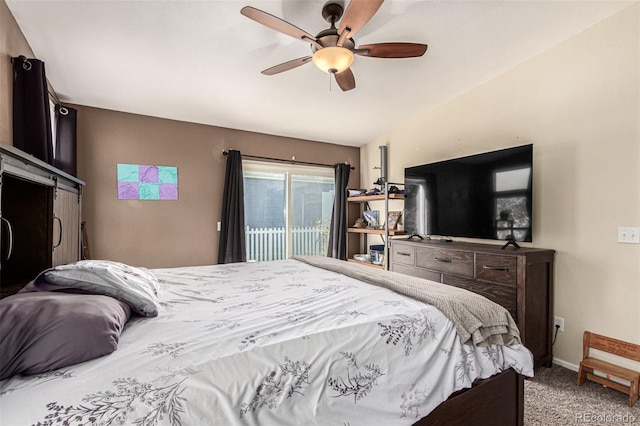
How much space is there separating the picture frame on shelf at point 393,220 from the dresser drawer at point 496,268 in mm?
1450

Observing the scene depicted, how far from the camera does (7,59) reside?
6.32ft

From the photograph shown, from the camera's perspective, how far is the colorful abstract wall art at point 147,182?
3.37 metres

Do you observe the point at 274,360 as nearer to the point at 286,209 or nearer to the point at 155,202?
the point at 155,202

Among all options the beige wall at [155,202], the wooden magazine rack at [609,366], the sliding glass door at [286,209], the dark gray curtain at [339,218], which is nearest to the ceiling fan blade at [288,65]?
the beige wall at [155,202]

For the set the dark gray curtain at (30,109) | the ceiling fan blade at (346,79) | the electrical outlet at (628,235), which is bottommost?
the electrical outlet at (628,235)

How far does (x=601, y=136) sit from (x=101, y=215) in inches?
185

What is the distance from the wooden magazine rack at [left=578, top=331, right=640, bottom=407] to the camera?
190cm

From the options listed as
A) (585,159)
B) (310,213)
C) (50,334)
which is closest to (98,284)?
(50,334)

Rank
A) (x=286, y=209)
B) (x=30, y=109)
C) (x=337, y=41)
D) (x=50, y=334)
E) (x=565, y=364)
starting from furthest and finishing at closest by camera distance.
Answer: (x=286, y=209)
(x=565, y=364)
(x=30, y=109)
(x=337, y=41)
(x=50, y=334)

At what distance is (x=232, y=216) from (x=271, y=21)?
2563 mm

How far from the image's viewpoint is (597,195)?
2232 millimetres

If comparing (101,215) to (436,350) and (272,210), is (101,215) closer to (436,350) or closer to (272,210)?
(272,210)

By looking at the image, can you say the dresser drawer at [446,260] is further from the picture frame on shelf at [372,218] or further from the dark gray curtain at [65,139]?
the dark gray curtain at [65,139]

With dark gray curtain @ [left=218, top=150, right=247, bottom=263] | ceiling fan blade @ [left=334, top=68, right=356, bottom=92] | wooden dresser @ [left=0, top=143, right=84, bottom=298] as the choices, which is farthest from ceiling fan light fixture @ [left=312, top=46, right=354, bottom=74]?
dark gray curtain @ [left=218, top=150, right=247, bottom=263]
